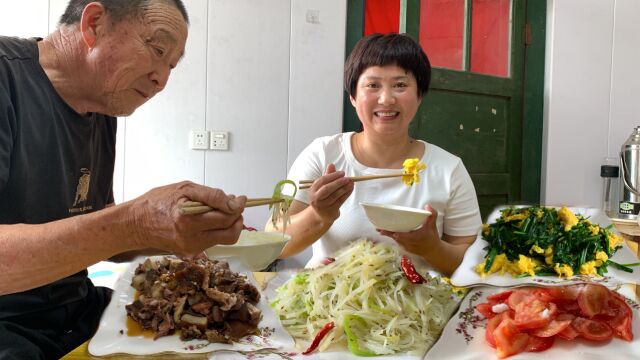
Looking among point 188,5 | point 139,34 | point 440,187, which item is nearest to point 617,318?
point 440,187

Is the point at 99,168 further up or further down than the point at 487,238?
further up

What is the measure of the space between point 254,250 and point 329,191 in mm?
509

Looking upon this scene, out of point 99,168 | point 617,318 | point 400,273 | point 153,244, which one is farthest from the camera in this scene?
point 99,168

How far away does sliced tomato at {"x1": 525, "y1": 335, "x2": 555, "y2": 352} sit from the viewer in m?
1.14

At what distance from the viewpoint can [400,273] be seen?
4.67ft

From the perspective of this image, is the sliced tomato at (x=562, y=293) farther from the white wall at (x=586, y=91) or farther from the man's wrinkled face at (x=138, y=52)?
the white wall at (x=586, y=91)

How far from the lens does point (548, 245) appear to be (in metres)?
1.43

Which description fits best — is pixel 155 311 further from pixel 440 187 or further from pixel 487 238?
pixel 440 187

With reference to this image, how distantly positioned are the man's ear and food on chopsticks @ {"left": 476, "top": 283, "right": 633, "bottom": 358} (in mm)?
1327

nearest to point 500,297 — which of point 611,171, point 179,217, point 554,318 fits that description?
point 554,318

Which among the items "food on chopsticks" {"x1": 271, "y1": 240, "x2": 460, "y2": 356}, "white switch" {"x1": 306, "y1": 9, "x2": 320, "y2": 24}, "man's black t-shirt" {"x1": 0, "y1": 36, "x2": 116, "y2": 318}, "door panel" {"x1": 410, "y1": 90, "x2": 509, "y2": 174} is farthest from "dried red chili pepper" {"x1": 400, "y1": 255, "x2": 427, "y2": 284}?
"white switch" {"x1": 306, "y1": 9, "x2": 320, "y2": 24}

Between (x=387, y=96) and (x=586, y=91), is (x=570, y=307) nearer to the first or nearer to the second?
(x=387, y=96)

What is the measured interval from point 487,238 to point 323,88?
2.14 metres

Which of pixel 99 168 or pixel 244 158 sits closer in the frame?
pixel 99 168
